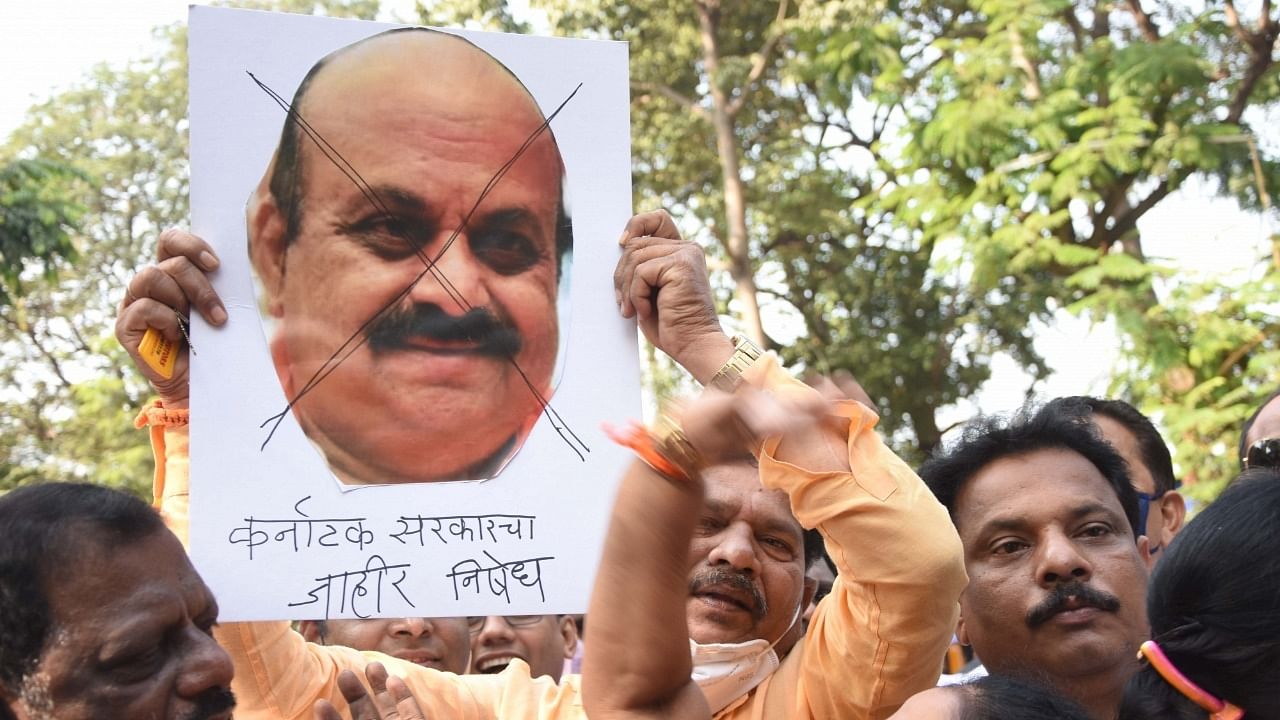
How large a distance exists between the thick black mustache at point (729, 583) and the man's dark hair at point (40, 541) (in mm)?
1146

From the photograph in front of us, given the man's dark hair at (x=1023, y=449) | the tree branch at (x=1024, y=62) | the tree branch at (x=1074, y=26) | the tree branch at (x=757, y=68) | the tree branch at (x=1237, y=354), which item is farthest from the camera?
the tree branch at (x=757, y=68)

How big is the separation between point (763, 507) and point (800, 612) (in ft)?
0.93

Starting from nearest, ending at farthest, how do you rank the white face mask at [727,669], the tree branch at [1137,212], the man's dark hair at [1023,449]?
1. the white face mask at [727,669]
2. the man's dark hair at [1023,449]
3. the tree branch at [1137,212]

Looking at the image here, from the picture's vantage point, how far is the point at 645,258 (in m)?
2.60

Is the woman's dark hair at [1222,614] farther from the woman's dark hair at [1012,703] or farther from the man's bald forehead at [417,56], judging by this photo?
the man's bald forehead at [417,56]

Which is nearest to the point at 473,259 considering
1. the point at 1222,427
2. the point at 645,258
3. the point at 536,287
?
the point at 536,287

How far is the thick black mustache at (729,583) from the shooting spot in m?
2.78

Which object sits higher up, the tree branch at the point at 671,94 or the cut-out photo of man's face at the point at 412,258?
the tree branch at the point at 671,94

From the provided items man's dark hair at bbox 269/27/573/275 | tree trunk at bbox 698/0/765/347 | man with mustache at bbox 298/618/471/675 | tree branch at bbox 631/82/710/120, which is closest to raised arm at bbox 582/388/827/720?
man's dark hair at bbox 269/27/573/275

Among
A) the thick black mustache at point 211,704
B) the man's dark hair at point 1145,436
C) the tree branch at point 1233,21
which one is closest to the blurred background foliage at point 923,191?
the tree branch at point 1233,21

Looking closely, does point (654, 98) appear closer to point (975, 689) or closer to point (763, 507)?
point (763, 507)

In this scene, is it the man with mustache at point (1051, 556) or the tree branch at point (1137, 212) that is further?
the tree branch at point (1137, 212)

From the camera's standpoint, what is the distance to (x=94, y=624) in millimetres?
1854

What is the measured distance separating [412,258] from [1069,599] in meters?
1.52
